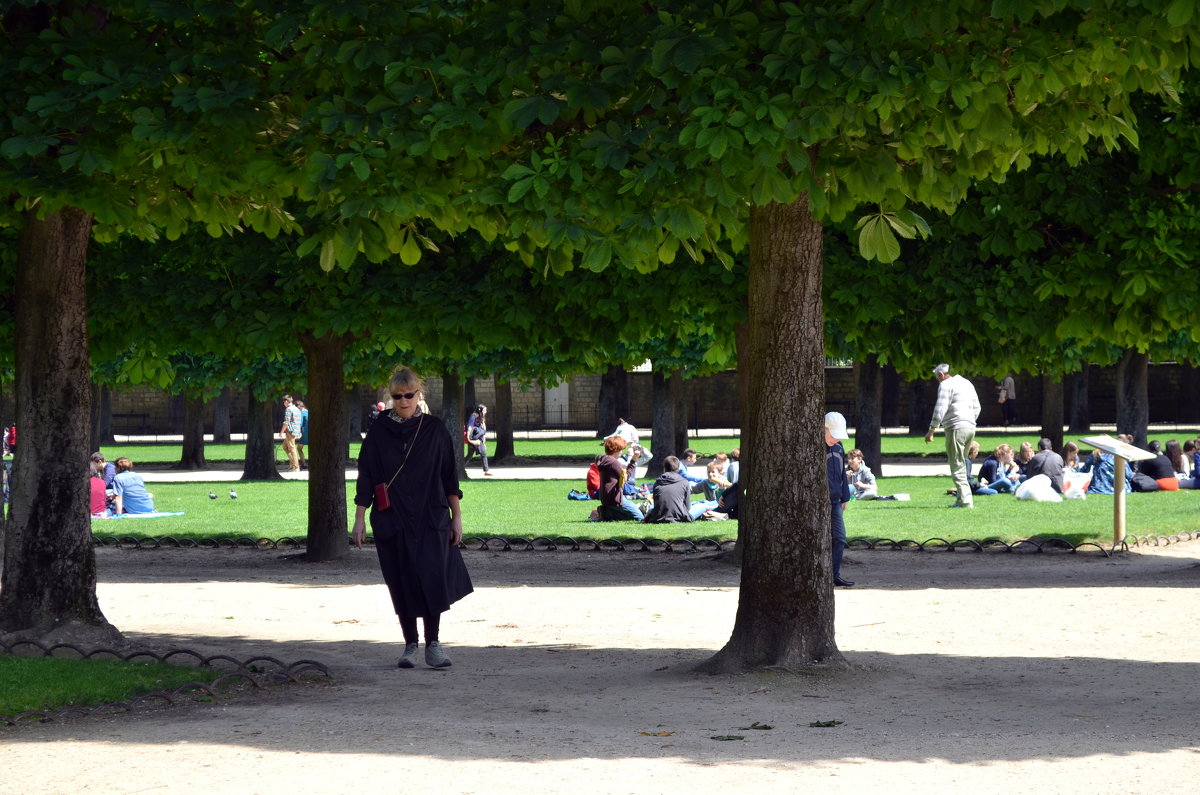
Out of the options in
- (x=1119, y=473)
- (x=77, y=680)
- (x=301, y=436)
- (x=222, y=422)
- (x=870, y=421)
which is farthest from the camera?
(x=222, y=422)

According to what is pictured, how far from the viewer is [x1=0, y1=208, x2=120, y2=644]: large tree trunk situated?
29.8 ft

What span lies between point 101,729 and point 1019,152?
16.7ft

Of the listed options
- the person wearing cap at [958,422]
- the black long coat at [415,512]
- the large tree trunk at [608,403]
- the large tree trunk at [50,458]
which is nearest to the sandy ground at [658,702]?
the black long coat at [415,512]

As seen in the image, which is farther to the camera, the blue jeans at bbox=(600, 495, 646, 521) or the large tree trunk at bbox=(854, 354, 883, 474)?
the large tree trunk at bbox=(854, 354, 883, 474)

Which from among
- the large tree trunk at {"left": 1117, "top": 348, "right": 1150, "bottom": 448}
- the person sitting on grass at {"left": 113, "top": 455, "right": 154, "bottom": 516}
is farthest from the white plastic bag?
the person sitting on grass at {"left": 113, "top": 455, "right": 154, "bottom": 516}

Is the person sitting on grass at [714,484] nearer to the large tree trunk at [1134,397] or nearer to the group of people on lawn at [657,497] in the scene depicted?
the group of people on lawn at [657,497]

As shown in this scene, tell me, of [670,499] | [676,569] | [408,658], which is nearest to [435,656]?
[408,658]

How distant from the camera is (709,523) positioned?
62.8ft

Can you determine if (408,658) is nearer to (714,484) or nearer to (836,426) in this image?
(836,426)

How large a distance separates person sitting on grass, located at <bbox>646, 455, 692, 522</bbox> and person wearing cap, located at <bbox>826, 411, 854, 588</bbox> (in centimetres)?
635

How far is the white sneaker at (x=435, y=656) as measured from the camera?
8781 millimetres

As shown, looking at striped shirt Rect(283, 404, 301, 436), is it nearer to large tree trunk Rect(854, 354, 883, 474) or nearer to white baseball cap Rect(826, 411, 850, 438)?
large tree trunk Rect(854, 354, 883, 474)

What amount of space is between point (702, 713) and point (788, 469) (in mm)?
1515

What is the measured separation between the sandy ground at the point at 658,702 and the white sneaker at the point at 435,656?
0.09 m
